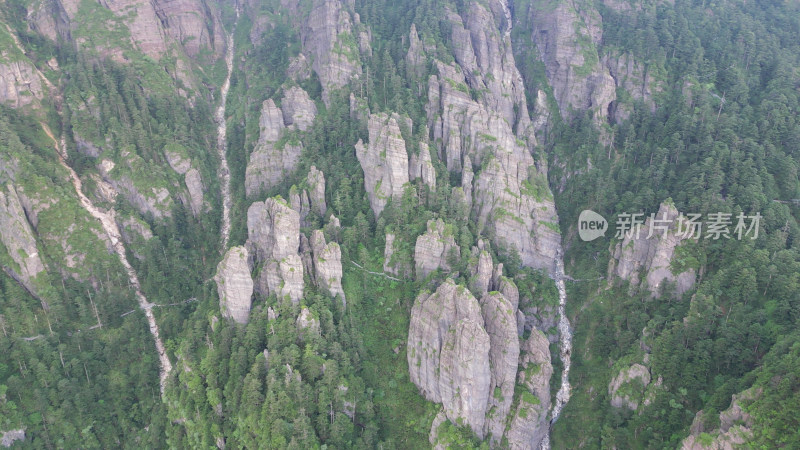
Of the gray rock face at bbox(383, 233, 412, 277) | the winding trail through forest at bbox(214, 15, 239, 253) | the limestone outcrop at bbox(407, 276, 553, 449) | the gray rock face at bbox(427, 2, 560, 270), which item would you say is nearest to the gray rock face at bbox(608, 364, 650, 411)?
the limestone outcrop at bbox(407, 276, 553, 449)

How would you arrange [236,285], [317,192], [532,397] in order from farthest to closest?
[317,192]
[236,285]
[532,397]

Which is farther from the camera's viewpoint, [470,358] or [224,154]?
[224,154]

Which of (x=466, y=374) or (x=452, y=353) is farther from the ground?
Result: (x=452, y=353)

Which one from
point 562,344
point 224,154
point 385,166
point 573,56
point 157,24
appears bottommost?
point 562,344

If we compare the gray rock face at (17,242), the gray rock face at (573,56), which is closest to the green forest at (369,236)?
the gray rock face at (17,242)

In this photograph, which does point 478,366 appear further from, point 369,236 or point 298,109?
point 298,109

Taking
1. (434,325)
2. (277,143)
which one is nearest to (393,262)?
(434,325)

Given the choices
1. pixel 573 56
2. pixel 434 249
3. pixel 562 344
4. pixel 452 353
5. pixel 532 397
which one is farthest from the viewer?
pixel 573 56
